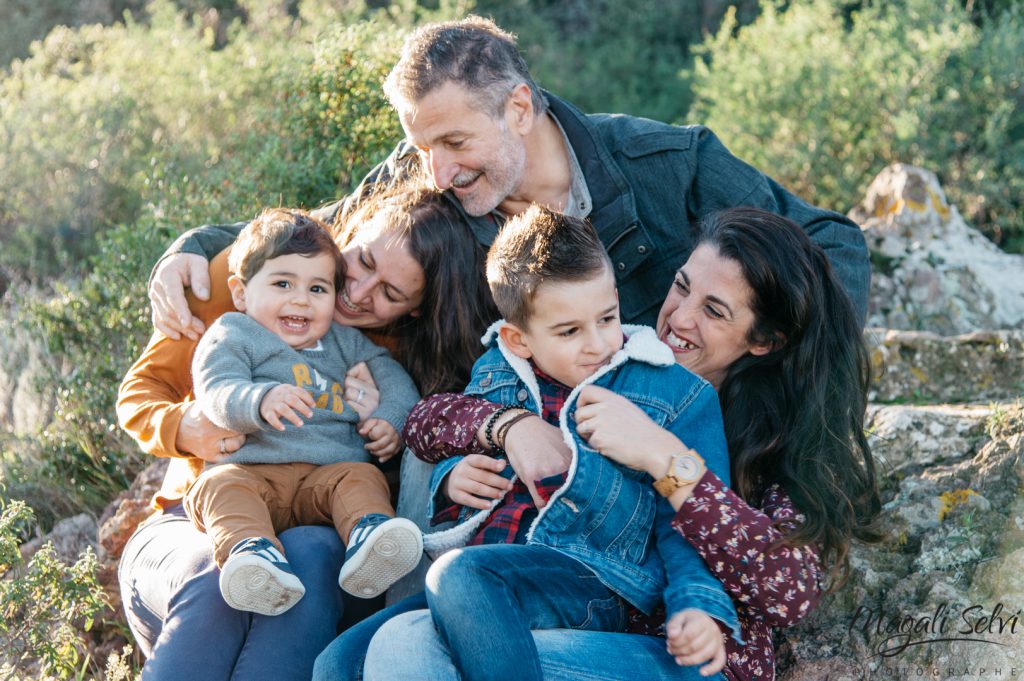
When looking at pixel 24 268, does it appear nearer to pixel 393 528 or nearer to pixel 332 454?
pixel 332 454

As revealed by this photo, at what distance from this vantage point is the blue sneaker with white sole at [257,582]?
2689 mm

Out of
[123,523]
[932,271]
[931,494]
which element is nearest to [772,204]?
[931,494]

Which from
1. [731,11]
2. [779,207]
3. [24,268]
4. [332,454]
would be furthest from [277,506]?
[731,11]

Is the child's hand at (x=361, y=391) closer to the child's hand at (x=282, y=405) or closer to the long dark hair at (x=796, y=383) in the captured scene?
the child's hand at (x=282, y=405)

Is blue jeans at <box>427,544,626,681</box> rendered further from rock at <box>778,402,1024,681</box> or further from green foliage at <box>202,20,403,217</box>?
green foliage at <box>202,20,403,217</box>

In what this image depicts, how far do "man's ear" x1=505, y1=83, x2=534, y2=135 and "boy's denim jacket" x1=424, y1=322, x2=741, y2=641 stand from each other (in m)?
1.21

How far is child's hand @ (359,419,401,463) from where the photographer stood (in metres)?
3.35

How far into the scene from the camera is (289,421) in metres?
3.23

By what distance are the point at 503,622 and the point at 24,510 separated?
1765mm

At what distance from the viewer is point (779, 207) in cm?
395

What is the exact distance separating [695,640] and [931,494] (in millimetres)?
1325

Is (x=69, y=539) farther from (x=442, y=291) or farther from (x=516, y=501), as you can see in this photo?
(x=516, y=501)

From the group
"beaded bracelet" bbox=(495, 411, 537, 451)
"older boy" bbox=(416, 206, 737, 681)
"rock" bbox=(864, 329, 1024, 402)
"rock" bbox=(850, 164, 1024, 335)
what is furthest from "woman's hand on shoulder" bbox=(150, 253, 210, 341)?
"rock" bbox=(850, 164, 1024, 335)

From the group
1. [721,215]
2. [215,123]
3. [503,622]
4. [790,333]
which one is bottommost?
[215,123]
